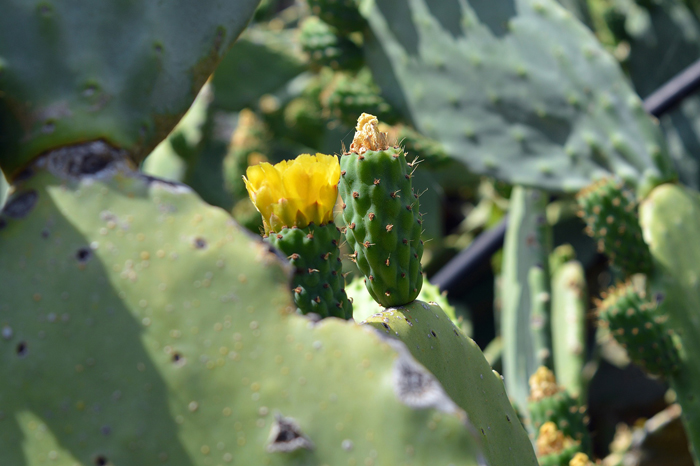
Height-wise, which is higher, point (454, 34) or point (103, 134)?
point (103, 134)

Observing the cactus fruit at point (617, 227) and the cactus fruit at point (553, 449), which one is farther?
the cactus fruit at point (617, 227)

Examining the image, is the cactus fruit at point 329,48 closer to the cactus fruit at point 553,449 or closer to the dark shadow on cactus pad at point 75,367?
the cactus fruit at point 553,449

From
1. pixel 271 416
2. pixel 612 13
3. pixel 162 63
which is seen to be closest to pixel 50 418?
pixel 271 416

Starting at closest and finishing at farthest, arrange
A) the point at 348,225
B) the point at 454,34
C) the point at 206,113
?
the point at 348,225 < the point at 454,34 < the point at 206,113

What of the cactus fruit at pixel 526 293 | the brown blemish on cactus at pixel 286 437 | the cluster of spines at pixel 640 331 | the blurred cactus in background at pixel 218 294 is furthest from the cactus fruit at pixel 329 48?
the brown blemish on cactus at pixel 286 437

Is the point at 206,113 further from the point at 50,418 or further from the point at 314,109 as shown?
the point at 50,418

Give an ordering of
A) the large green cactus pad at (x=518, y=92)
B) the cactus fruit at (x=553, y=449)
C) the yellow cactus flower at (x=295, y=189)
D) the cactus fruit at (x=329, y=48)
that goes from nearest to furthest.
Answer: the yellow cactus flower at (x=295, y=189), the cactus fruit at (x=553, y=449), the large green cactus pad at (x=518, y=92), the cactus fruit at (x=329, y=48)

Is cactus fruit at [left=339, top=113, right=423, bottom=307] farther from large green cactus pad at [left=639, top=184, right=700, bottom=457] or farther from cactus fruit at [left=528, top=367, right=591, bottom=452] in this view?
large green cactus pad at [left=639, top=184, right=700, bottom=457]
